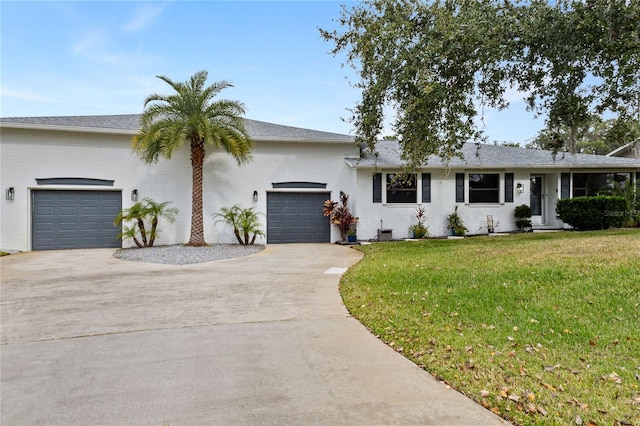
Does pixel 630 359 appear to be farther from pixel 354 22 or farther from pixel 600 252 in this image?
pixel 354 22

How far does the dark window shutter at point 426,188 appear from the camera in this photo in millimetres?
15594

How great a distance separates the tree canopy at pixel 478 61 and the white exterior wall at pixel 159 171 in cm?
443

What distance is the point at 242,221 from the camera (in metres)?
14.0

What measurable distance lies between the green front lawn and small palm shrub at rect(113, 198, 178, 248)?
342 inches

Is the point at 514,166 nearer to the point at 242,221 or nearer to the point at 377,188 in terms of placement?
the point at 377,188

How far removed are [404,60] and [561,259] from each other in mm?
5814

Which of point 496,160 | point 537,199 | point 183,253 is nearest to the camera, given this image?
point 183,253

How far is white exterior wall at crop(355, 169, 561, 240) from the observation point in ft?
49.4

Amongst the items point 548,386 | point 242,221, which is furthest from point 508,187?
point 548,386

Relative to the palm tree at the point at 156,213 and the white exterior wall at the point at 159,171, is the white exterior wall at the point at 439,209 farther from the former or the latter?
the palm tree at the point at 156,213

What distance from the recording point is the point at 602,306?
15.5 feet

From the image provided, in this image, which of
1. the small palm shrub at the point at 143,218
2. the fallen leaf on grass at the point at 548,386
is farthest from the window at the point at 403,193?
the fallen leaf on grass at the point at 548,386

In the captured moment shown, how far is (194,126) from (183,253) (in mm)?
4367

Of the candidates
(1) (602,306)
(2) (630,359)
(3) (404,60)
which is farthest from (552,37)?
(2) (630,359)
